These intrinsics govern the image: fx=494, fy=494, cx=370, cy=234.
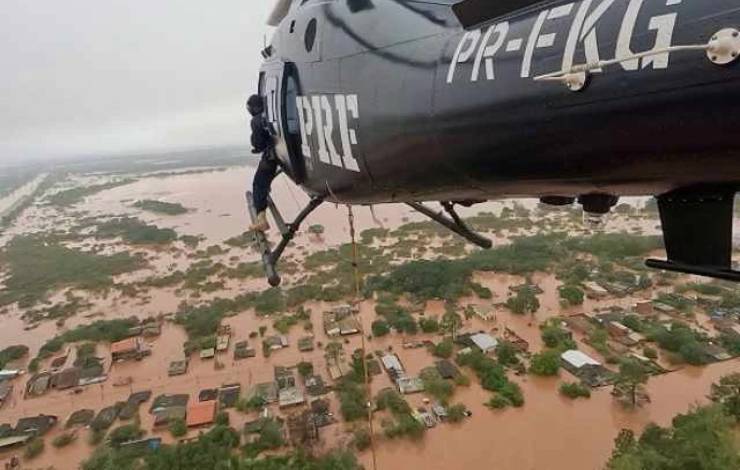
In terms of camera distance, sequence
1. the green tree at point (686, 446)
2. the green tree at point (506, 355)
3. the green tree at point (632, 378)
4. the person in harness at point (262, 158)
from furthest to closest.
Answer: the green tree at point (506, 355), the green tree at point (632, 378), the green tree at point (686, 446), the person in harness at point (262, 158)

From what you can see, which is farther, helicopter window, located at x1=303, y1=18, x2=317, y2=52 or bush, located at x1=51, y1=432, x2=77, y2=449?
bush, located at x1=51, y1=432, x2=77, y2=449

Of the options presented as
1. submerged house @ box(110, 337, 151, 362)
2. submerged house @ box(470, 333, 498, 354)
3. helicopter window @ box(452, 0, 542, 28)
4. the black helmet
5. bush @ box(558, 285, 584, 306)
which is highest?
the black helmet

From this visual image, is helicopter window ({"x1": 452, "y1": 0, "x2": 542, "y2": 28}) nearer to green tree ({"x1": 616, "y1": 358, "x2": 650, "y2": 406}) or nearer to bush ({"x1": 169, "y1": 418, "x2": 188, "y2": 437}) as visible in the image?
bush ({"x1": 169, "y1": 418, "x2": 188, "y2": 437})

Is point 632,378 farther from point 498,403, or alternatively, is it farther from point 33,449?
point 33,449

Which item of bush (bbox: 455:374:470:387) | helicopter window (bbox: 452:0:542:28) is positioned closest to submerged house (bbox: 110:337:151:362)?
bush (bbox: 455:374:470:387)

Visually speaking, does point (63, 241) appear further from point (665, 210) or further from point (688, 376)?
point (665, 210)

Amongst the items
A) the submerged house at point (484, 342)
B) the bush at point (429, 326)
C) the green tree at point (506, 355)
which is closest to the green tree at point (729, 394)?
the green tree at point (506, 355)

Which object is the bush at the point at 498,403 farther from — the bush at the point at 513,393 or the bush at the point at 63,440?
the bush at the point at 63,440
